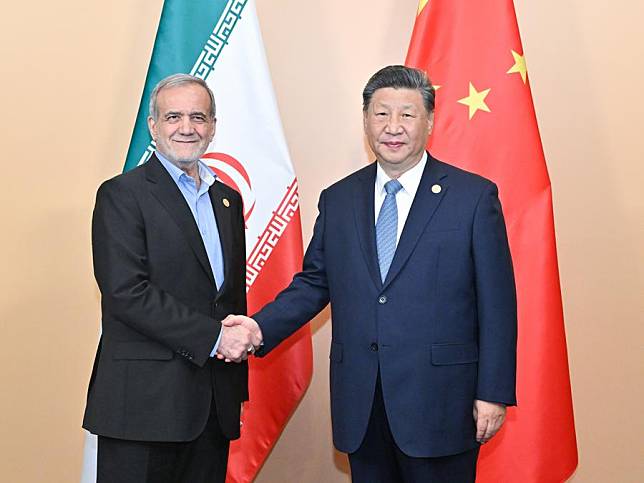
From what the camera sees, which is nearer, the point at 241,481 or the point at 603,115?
the point at 241,481

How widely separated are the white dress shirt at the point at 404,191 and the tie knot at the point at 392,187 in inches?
0.4

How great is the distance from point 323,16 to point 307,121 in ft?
1.41

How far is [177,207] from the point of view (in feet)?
6.98

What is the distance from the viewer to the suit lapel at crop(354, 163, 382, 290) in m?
2.10

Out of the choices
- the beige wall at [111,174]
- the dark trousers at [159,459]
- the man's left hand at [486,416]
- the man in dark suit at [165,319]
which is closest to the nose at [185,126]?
the man in dark suit at [165,319]

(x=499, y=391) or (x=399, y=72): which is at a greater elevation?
(x=399, y=72)

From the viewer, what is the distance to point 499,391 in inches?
80.0

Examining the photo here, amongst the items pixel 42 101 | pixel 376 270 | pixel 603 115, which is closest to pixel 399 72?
pixel 376 270

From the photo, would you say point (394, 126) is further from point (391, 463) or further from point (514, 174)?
point (391, 463)

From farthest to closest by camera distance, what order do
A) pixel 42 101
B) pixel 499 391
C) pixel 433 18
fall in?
pixel 42 101, pixel 433 18, pixel 499 391

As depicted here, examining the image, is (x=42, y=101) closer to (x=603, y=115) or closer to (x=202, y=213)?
(x=202, y=213)

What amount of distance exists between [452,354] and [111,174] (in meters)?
1.67

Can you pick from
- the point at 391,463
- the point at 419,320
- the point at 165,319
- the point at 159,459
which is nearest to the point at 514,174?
the point at 419,320

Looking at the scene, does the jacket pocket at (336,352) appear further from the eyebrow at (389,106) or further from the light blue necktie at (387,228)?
the eyebrow at (389,106)
